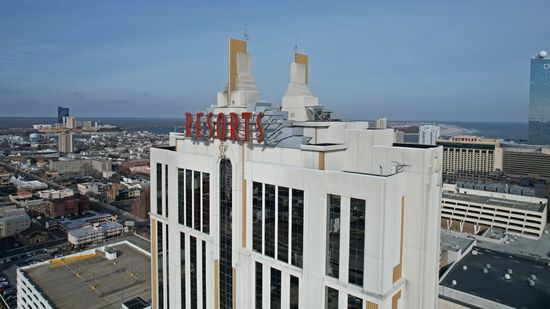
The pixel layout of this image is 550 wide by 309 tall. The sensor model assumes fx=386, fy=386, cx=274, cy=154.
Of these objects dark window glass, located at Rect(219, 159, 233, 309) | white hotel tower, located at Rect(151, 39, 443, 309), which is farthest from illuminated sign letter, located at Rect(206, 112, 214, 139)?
dark window glass, located at Rect(219, 159, 233, 309)

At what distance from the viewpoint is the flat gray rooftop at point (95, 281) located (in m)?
60.7

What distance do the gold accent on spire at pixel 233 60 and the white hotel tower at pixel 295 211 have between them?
0.33 feet

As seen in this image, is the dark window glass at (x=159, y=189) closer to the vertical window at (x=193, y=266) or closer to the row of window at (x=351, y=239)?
the vertical window at (x=193, y=266)

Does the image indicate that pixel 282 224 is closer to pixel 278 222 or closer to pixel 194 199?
pixel 278 222

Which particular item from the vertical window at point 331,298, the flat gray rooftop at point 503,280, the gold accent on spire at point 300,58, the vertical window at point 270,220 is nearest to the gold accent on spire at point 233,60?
the gold accent on spire at point 300,58

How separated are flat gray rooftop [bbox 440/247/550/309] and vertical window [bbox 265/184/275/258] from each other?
30.4 metres

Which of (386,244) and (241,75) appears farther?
(241,75)

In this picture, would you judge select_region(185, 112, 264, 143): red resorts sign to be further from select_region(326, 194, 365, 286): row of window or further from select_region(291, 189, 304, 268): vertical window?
select_region(326, 194, 365, 286): row of window

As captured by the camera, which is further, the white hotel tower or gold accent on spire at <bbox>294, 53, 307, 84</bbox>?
gold accent on spire at <bbox>294, 53, 307, 84</bbox>

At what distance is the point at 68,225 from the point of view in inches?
4818

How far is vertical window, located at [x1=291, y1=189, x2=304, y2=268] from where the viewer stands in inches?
1033

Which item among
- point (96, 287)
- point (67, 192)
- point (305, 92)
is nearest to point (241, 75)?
point (305, 92)

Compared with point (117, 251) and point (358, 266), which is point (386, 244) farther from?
point (117, 251)

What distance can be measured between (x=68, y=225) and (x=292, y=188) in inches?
4659
